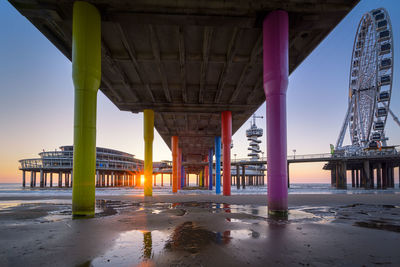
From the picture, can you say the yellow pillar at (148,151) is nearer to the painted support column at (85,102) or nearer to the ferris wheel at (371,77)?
the painted support column at (85,102)

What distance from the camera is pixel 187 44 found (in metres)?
13.8

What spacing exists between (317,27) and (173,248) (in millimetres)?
10860

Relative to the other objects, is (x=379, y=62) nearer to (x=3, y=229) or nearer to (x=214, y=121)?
(x=214, y=121)

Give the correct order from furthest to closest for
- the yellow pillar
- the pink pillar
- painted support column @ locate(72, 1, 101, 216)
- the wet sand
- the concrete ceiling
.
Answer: the yellow pillar, the concrete ceiling, the pink pillar, painted support column @ locate(72, 1, 101, 216), the wet sand

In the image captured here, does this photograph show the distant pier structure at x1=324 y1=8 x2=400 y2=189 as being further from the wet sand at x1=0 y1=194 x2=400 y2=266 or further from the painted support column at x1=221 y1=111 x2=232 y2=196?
the wet sand at x1=0 y1=194 x2=400 y2=266

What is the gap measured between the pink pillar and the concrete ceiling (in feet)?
2.81

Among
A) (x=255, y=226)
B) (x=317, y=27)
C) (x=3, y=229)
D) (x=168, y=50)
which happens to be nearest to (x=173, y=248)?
(x=255, y=226)

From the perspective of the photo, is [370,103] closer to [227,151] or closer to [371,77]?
[371,77]

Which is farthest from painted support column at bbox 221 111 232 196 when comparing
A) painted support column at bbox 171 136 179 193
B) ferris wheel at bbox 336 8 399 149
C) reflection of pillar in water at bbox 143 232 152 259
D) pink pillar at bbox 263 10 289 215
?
ferris wheel at bbox 336 8 399 149

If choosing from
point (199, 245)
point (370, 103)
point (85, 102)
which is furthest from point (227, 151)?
point (370, 103)

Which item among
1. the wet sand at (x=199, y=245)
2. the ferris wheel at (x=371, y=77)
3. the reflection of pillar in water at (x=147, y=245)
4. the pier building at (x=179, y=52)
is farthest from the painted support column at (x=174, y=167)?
the ferris wheel at (x=371, y=77)

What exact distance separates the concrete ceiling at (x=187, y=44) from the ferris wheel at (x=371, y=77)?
4515cm

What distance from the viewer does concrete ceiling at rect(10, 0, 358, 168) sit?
30.8ft

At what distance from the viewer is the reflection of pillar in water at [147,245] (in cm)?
354
